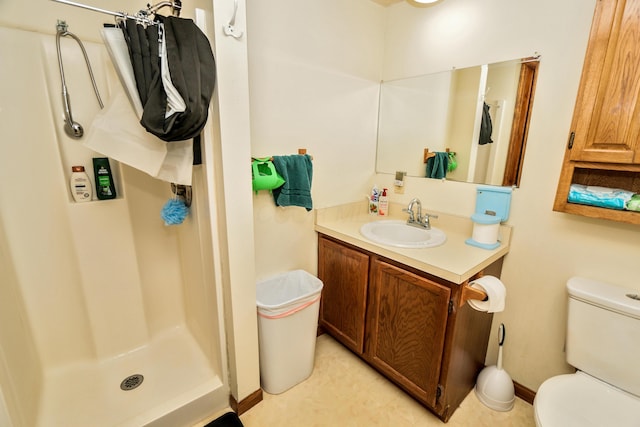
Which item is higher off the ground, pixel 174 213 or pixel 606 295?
pixel 174 213

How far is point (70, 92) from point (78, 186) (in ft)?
1.53

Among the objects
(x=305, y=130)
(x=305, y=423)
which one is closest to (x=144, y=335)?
(x=305, y=423)

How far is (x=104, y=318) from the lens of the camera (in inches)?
66.9

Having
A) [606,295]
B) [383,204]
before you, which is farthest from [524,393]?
[383,204]

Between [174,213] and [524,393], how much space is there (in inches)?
84.4

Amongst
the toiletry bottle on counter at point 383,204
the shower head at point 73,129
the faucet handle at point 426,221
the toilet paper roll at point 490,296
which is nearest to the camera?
the toilet paper roll at point 490,296

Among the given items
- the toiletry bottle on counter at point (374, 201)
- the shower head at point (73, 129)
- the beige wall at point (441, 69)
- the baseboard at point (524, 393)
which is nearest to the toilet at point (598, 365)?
the beige wall at point (441, 69)

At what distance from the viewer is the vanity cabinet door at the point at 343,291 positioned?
5.60 feet

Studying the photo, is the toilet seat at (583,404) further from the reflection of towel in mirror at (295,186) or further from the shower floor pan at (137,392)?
the shower floor pan at (137,392)

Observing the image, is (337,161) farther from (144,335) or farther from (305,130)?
(144,335)

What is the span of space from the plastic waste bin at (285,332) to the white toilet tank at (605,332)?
1196 millimetres

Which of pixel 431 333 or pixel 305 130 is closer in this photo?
pixel 431 333

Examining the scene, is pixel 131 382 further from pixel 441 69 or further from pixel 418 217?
pixel 441 69

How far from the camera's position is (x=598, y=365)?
1231mm
